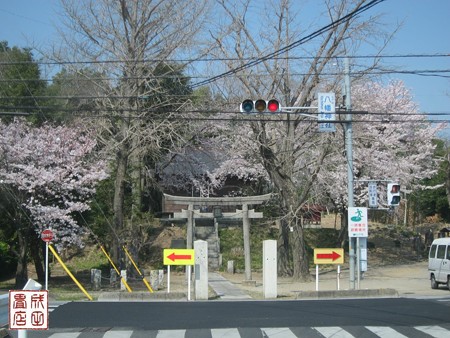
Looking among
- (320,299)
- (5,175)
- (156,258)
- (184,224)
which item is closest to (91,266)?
(156,258)

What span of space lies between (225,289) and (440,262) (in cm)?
904

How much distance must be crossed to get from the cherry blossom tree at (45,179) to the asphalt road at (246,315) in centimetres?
962

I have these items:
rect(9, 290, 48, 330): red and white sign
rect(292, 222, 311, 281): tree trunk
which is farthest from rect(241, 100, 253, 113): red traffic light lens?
rect(292, 222, 311, 281): tree trunk

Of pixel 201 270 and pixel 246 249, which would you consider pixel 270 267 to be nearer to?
pixel 201 270

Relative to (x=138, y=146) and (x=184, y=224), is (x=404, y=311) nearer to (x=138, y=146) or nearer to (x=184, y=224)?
(x=138, y=146)

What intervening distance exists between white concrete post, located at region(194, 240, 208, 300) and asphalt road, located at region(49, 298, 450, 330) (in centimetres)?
297

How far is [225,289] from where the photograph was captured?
1051 inches

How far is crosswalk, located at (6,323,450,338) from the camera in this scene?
13008 mm

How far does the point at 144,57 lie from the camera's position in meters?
29.5

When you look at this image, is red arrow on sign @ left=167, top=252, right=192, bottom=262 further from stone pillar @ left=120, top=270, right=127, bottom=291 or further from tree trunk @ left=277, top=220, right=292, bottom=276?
tree trunk @ left=277, top=220, right=292, bottom=276

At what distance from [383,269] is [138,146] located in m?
16.5

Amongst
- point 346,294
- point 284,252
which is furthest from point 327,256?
point 284,252

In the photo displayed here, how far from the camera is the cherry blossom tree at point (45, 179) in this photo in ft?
88.7

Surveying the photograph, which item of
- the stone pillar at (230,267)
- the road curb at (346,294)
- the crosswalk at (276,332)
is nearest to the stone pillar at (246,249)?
the stone pillar at (230,267)
